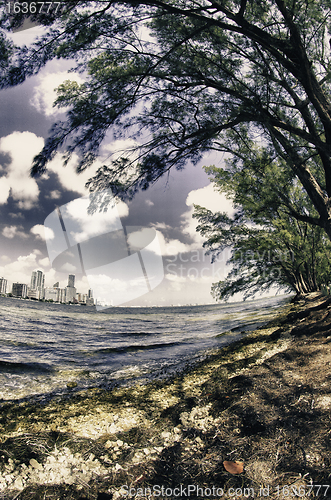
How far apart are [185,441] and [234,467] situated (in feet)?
1.29

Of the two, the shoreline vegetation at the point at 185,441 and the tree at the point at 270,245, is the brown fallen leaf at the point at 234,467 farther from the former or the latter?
the tree at the point at 270,245

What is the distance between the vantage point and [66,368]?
4078 millimetres

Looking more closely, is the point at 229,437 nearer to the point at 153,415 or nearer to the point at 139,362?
the point at 153,415

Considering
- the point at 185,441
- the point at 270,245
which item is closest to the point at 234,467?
the point at 185,441

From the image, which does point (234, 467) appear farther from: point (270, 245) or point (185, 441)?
point (270, 245)

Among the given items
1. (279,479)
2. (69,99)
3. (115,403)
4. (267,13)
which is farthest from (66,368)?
(267,13)

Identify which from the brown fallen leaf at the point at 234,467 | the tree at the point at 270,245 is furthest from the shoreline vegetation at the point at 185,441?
the tree at the point at 270,245

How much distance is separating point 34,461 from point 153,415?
3.11 feet

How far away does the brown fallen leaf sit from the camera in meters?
1.17

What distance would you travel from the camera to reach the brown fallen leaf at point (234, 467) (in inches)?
46.1

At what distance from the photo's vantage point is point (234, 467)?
3.93ft

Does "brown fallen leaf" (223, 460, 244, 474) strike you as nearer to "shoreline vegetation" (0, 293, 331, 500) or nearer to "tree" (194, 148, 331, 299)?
"shoreline vegetation" (0, 293, 331, 500)

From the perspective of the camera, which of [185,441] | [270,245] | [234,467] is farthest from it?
[270,245]

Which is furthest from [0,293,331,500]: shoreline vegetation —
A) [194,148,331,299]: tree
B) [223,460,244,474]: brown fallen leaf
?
[194,148,331,299]: tree
